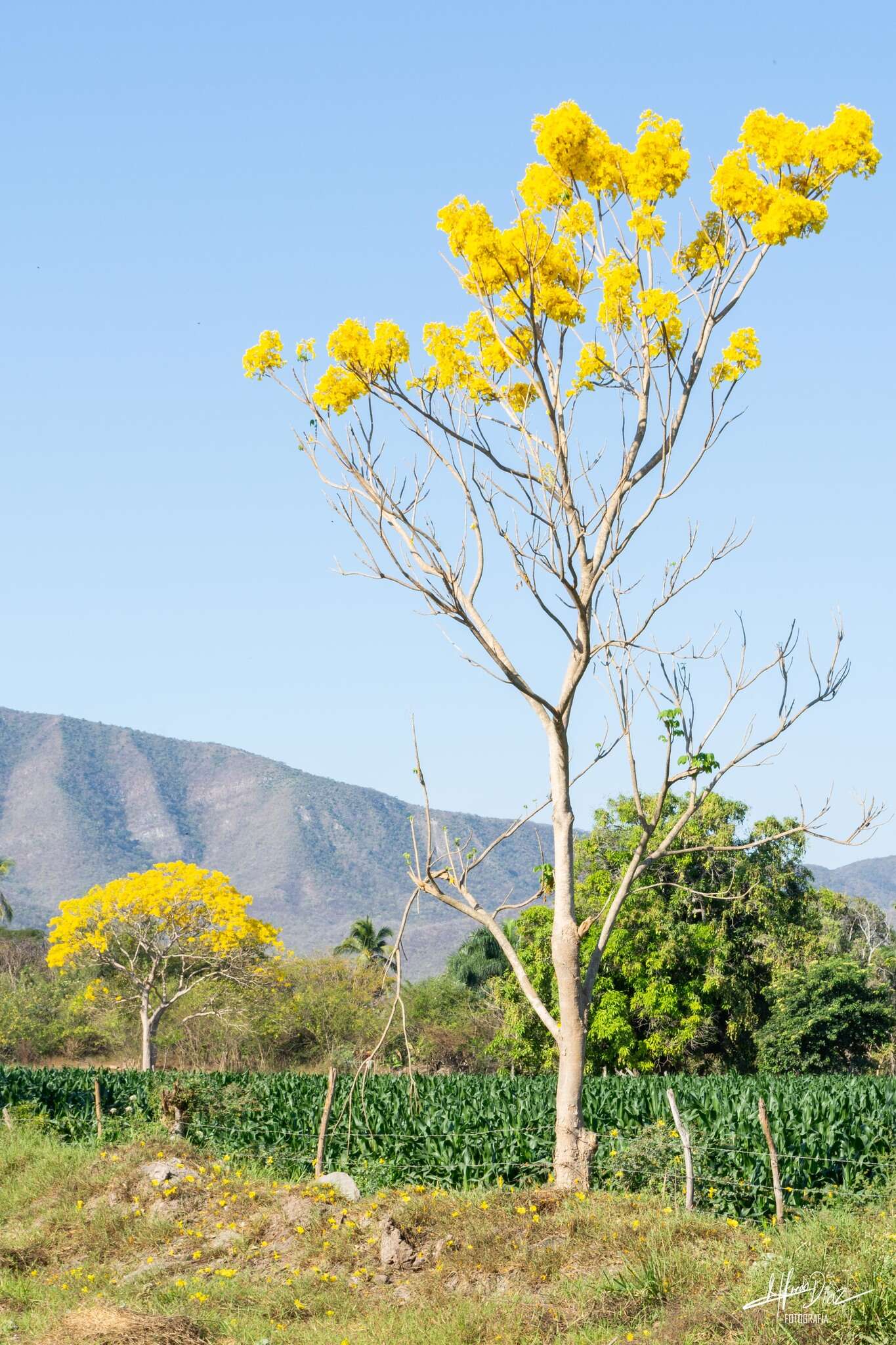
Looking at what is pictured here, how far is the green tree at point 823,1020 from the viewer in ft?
122

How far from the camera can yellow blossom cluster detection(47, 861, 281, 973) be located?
3569cm

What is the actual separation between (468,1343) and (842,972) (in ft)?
104

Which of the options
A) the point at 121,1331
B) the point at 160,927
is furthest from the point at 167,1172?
the point at 160,927

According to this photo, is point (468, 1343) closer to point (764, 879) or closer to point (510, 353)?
point (510, 353)

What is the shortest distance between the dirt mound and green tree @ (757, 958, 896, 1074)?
3112 cm

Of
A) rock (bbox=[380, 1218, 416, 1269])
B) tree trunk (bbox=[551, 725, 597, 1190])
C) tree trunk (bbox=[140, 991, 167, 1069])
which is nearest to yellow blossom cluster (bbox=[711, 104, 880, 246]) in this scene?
tree trunk (bbox=[551, 725, 597, 1190])

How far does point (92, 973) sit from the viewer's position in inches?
1940

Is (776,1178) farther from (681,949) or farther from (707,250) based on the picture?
(681,949)

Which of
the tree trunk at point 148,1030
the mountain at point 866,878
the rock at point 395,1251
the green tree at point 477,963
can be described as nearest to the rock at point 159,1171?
the rock at point 395,1251

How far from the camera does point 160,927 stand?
36.2 meters

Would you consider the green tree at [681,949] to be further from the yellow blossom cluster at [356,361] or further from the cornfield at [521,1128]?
the yellow blossom cluster at [356,361]

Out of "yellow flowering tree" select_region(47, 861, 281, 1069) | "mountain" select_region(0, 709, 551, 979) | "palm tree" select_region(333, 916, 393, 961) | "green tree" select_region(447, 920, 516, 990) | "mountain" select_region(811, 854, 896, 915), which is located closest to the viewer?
"yellow flowering tree" select_region(47, 861, 281, 1069)

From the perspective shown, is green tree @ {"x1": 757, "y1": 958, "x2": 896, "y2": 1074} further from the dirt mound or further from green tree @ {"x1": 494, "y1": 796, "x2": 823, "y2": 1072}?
the dirt mound

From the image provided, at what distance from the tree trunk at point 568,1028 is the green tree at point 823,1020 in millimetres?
28003
